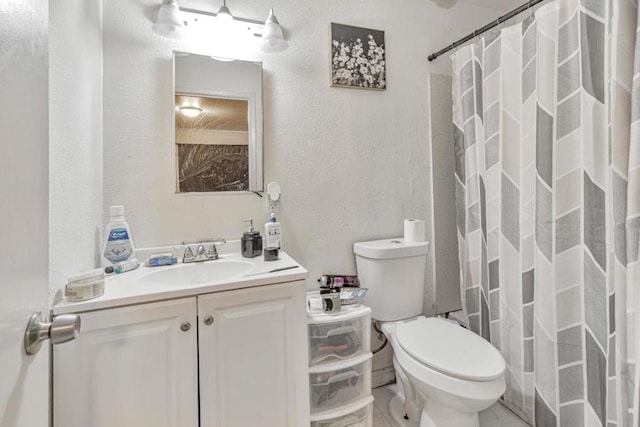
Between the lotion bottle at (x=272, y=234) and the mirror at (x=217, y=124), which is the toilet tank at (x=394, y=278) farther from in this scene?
the mirror at (x=217, y=124)

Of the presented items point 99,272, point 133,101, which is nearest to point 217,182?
point 133,101

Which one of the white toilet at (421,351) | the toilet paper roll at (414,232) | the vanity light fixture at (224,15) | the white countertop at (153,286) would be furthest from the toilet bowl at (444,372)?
the vanity light fixture at (224,15)

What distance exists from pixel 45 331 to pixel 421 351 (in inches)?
46.6

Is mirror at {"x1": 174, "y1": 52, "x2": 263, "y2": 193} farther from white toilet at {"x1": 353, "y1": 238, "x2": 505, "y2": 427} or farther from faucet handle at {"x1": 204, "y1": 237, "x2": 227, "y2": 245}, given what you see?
white toilet at {"x1": 353, "y1": 238, "x2": 505, "y2": 427}

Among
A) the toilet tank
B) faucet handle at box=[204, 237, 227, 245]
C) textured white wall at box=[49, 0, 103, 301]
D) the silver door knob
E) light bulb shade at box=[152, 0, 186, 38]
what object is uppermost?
light bulb shade at box=[152, 0, 186, 38]

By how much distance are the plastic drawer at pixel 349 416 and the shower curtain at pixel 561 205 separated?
28.8 inches

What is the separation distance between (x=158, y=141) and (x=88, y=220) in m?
0.43

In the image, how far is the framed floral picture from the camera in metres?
1.61

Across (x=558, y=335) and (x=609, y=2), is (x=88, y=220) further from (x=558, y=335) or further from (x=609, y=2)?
(x=609, y=2)

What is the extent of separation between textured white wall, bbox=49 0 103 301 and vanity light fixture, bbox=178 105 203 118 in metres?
0.31

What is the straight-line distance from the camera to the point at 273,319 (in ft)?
3.58

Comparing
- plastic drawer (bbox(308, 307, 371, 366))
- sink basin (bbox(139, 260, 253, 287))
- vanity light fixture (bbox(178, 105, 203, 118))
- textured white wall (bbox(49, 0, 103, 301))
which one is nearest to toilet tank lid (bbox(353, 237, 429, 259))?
plastic drawer (bbox(308, 307, 371, 366))

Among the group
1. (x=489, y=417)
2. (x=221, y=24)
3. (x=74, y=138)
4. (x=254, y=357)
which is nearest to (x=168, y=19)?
(x=221, y=24)

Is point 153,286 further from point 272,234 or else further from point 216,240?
point 272,234
